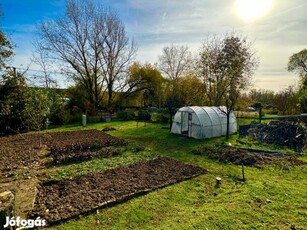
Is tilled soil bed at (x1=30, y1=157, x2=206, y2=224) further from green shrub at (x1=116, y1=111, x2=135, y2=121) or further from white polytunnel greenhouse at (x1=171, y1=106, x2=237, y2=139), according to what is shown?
green shrub at (x1=116, y1=111, x2=135, y2=121)

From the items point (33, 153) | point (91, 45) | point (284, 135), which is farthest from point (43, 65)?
point (284, 135)

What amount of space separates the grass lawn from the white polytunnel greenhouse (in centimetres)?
504

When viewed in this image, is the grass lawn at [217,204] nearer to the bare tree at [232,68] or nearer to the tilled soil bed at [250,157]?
the tilled soil bed at [250,157]

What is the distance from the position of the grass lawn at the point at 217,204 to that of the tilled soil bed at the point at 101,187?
259mm

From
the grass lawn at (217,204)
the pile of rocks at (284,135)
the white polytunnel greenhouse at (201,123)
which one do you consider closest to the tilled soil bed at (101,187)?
the grass lawn at (217,204)

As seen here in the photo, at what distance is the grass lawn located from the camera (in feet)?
12.2

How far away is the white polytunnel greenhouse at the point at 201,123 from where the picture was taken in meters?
12.2

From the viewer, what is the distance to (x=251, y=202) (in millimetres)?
4461

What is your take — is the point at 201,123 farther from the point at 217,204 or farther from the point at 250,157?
the point at 217,204

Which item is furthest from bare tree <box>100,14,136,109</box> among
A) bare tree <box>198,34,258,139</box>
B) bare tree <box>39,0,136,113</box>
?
bare tree <box>198,34,258,139</box>

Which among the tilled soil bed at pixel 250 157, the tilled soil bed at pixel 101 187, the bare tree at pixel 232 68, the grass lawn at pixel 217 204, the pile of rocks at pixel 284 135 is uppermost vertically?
the bare tree at pixel 232 68

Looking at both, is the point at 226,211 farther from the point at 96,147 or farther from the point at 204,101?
the point at 204,101

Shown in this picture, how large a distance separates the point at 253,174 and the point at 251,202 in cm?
212

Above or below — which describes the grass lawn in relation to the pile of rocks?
below
